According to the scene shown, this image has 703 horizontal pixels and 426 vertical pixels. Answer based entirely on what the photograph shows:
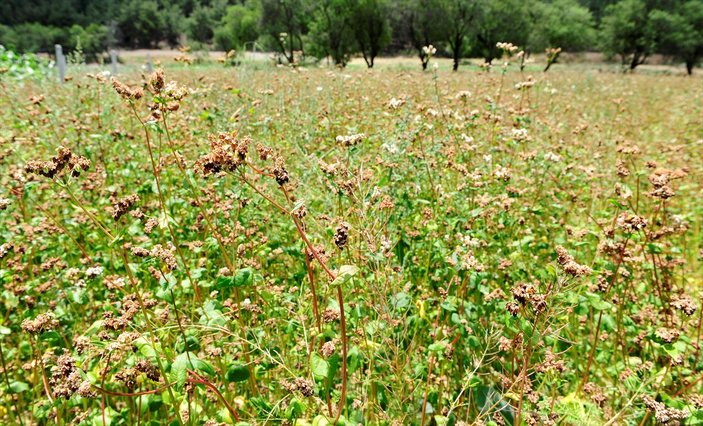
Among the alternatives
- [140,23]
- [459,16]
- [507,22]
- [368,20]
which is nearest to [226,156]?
[459,16]

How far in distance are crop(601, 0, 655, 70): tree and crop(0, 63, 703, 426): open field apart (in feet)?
183

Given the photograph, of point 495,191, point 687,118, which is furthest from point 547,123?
point 687,118

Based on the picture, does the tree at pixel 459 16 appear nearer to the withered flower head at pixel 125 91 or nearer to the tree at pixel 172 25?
the withered flower head at pixel 125 91

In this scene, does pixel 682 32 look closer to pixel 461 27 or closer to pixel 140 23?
pixel 461 27

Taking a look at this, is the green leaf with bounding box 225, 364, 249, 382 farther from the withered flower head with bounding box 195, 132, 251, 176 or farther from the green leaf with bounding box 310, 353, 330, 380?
the withered flower head with bounding box 195, 132, 251, 176

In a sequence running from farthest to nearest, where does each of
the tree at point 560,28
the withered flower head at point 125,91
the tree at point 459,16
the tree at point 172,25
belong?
the tree at point 172,25, the tree at point 560,28, the tree at point 459,16, the withered flower head at point 125,91

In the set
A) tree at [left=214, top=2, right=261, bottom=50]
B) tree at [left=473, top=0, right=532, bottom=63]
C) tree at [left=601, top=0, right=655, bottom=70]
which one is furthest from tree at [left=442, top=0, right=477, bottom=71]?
tree at [left=214, top=2, right=261, bottom=50]

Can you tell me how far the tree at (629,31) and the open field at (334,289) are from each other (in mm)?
55782

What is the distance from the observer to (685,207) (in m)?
4.61

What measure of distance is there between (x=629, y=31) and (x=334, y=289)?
60928mm

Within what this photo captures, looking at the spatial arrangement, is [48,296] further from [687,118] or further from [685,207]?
[687,118]

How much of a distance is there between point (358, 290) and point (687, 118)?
1034 centimetres

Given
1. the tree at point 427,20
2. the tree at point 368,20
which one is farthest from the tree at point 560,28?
the tree at point 368,20

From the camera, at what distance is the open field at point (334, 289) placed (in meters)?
1.62
